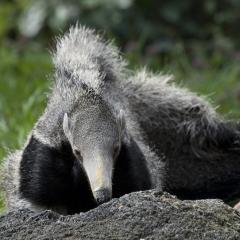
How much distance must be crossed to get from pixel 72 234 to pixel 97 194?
40 centimetres

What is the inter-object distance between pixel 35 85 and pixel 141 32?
2813 millimetres

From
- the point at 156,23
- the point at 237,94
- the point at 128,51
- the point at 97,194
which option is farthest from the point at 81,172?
the point at 156,23

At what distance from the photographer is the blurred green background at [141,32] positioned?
1060 cm

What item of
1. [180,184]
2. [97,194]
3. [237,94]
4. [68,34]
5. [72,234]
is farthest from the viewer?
[237,94]

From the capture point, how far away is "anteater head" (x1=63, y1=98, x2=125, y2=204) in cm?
430

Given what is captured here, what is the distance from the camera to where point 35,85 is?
9.54m

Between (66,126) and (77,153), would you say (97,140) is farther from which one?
(66,126)

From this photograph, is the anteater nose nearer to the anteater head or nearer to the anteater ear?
the anteater head

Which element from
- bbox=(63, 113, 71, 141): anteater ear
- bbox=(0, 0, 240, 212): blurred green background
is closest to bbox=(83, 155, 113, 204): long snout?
bbox=(63, 113, 71, 141): anteater ear

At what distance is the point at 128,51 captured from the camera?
35.1 feet

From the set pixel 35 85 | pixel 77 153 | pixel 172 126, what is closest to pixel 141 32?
pixel 35 85

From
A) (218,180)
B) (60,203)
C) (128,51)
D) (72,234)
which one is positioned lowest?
(72,234)

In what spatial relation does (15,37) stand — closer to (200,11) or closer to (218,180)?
(200,11)

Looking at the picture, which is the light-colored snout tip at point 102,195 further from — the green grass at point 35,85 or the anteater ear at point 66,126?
the green grass at point 35,85
